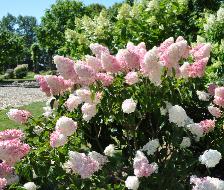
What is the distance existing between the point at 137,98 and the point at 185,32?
4128 mm

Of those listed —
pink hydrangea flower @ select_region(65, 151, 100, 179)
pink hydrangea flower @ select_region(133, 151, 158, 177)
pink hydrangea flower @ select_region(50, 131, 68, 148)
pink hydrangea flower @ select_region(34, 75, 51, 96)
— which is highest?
pink hydrangea flower @ select_region(34, 75, 51, 96)

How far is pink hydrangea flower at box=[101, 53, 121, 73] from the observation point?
3768 millimetres

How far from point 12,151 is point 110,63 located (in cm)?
103

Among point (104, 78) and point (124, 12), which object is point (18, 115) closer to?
point (104, 78)

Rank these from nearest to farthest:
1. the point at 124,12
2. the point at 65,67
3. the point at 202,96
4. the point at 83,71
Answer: the point at 83,71, the point at 65,67, the point at 202,96, the point at 124,12

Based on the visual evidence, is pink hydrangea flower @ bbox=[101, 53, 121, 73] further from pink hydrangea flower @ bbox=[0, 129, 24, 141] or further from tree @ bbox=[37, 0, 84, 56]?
tree @ bbox=[37, 0, 84, 56]

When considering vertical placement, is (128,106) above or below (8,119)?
below

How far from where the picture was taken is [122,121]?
396 cm

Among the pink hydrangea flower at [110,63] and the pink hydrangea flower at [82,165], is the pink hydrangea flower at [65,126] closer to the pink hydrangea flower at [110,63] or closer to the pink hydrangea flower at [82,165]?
the pink hydrangea flower at [82,165]

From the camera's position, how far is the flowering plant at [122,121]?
344 centimetres

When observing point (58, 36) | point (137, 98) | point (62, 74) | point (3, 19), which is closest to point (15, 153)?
point (62, 74)

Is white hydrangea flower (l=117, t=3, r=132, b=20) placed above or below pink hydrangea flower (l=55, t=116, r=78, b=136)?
above

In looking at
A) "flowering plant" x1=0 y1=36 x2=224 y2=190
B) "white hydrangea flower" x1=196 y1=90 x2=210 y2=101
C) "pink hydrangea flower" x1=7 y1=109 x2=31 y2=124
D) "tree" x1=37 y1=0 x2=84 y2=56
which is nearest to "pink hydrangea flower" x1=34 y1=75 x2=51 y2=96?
"flowering plant" x1=0 y1=36 x2=224 y2=190

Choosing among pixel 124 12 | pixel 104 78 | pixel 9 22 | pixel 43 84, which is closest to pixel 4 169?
pixel 43 84
